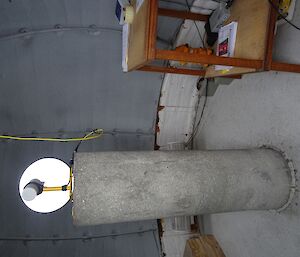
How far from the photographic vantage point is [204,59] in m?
1.22

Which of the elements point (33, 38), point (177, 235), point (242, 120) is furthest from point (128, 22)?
point (177, 235)

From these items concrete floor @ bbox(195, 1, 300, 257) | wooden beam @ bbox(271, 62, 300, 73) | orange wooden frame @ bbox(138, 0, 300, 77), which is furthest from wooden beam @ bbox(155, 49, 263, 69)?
A: concrete floor @ bbox(195, 1, 300, 257)

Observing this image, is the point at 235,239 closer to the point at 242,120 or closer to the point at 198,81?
the point at 242,120

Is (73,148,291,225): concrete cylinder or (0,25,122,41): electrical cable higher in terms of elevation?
(0,25,122,41): electrical cable

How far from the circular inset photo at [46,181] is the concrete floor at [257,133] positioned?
1110 millimetres

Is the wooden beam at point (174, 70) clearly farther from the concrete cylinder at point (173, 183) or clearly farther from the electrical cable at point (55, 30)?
the concrete cylinder at point (173, 183)

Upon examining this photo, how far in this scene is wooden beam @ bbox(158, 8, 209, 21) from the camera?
166 cm

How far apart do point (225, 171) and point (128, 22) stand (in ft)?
3.10

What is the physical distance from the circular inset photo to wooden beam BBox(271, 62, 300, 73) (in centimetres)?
107

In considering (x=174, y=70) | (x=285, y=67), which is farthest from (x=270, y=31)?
(x=174, y=70)

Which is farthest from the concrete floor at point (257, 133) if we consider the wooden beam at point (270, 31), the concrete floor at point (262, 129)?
the wooden beam at point (270, 31)

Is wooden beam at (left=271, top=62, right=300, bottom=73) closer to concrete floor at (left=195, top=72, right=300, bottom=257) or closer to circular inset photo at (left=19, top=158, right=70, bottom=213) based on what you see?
concrete floor at (left=195, top=72, right=300, bottom=257)

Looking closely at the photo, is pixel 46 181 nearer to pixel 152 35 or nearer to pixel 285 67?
pixel 152 35

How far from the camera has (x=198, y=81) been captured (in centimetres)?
217
